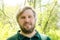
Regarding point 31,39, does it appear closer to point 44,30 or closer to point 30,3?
point 44,30

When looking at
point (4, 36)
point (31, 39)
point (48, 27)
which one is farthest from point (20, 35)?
point (48, 27)

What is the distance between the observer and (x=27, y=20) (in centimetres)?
124

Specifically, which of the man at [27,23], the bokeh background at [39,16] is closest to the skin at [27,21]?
the man at [27,23]

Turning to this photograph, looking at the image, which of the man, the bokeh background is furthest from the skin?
the bokeh background

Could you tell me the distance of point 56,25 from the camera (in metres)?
1.43

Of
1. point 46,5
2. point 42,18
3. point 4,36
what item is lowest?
point 4,36

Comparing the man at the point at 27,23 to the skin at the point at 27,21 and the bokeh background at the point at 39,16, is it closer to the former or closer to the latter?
the skin at the point at 27,21

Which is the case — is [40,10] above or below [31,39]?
above

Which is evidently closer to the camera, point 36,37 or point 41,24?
point 36,37

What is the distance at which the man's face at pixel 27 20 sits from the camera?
124 cm

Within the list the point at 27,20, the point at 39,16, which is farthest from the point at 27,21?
the point at 39,16

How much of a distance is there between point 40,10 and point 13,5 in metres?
0.24

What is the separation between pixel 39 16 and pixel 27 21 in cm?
21

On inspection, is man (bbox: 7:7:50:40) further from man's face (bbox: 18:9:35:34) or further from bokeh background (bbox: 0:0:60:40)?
bokeh background (bbox: 0:0:60:40)
